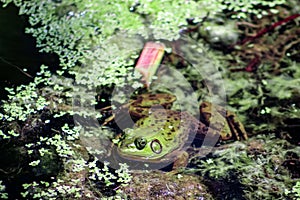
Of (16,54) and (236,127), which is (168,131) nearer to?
(236,127)

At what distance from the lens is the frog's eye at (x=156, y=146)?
2.00 metres

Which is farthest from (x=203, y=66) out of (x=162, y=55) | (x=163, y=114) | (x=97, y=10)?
(x=97, y=10)

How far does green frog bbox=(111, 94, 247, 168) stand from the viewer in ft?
6.50

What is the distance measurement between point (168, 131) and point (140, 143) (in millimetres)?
166

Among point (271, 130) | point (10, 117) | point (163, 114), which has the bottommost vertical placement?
point (271, 130)

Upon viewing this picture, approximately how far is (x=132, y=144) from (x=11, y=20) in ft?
3.58

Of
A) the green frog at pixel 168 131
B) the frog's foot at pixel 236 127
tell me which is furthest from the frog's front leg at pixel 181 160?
the frog's foot at pixel 236 127

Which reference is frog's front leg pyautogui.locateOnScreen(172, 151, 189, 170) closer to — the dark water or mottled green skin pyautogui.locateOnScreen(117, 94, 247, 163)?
mottled green skin pyautogui.locateOnScreen(117, 94, 247, 163)

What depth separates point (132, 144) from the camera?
77.7 inches

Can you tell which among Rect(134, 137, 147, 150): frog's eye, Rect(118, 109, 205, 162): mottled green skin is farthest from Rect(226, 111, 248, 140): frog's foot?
Rect(134, 137, 147, 150): frog's eye

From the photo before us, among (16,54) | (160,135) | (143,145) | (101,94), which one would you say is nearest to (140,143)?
(143,145)

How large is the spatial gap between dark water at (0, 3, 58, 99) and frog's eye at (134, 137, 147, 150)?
0.62 m

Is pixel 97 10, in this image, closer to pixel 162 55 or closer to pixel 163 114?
pixel 162 55

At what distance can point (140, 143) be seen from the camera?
6.50ft
